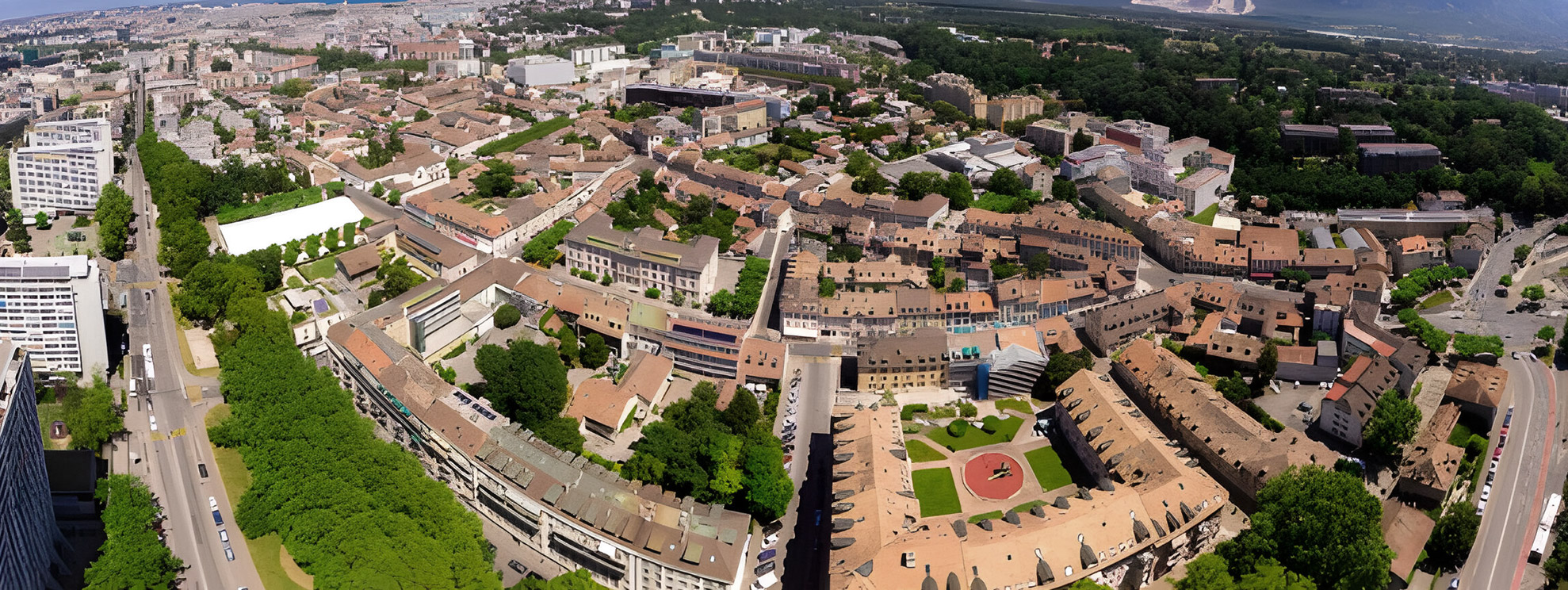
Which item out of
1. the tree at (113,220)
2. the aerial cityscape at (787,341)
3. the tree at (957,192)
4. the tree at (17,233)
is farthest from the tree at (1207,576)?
the tree at (17,233)

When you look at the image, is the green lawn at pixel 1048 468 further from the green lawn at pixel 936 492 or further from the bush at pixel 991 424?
the green lawn at pixel 936 492

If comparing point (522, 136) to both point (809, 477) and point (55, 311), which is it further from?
point (809, 477)

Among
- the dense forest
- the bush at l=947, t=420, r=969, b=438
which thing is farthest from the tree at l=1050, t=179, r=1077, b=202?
the bush at l=947, t=420, r=969, b=438

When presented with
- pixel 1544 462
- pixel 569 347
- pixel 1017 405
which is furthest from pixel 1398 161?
pixel 569 347

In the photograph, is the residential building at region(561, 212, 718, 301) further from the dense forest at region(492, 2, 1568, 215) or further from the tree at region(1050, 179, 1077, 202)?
the dense forest at region(492, 2, 1568, 215)

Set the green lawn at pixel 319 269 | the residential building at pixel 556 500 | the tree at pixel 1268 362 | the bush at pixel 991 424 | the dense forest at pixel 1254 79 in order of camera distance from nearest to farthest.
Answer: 1. the residential building at pixel 556 500
2. the bush at pixel 991 424
3. the tree at pixel 1268 362
4. the green lawn at pixel 319 269
5. the dense forest at pixel 1254 79
